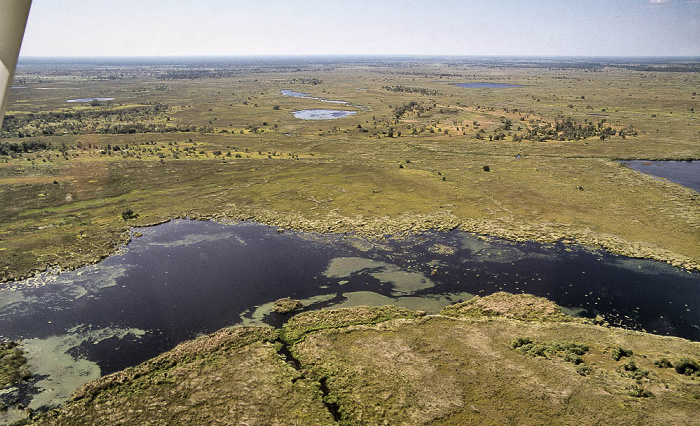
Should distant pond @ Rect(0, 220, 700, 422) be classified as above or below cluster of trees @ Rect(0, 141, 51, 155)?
below

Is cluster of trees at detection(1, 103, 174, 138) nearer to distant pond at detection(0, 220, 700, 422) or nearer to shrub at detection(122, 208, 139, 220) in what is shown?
shrub at detection(122, 208, 139, 220)

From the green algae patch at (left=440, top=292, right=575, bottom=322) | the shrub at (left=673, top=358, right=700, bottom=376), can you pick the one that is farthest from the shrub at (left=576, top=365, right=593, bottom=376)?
the green algae patch at (left=440, top=292, right=575, bottom=322)

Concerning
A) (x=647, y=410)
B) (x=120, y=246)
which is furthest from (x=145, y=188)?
(x=647, y=410)

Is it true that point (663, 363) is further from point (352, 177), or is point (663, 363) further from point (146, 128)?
point (146, 128)

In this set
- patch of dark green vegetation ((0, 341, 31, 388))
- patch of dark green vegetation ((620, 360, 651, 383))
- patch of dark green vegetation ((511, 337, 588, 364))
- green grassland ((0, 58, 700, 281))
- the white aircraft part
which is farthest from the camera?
green grassland ((0, 58, 700, 281))

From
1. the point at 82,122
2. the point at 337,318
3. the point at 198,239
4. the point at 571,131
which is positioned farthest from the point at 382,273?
the point at 82,122

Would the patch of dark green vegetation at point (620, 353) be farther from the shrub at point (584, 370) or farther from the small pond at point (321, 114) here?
the small pond at point (321, 114)

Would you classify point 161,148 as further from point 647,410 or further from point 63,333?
point 647,410
